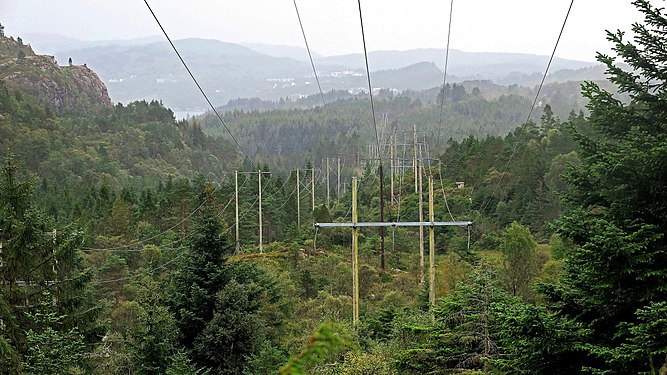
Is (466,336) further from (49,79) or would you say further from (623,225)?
(49,79)

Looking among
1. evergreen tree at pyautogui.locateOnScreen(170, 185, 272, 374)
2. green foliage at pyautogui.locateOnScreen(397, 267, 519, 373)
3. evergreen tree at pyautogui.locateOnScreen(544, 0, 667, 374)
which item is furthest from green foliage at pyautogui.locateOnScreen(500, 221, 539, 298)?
evergreen tree at pyautogui.locateOnScreen(544, 0, 667, 374)

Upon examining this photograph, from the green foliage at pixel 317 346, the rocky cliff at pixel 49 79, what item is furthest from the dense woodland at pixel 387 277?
the rocky cliff at pixel 49 79

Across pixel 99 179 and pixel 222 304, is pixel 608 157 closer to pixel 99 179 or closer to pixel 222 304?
pixel 222 304

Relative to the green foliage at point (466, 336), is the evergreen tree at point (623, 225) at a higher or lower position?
higher

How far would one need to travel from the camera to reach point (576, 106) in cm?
17600

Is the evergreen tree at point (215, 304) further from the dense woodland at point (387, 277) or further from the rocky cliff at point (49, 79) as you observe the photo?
the rocky cliff at point (49, 79)

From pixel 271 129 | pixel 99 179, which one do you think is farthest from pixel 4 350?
pixel 271 129

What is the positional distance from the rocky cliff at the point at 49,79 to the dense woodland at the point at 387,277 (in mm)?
75156

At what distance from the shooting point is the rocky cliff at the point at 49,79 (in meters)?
120

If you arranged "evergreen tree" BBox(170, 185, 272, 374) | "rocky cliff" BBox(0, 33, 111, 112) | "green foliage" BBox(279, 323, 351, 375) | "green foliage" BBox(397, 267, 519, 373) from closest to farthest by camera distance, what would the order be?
"green foliage" BBox(279, 323, 351, 375) → "green foliage" BBox(397, 267, 519, 373) → "evergreen tree" BBox(170, 185, 272, 374) → "rocky cliff" BBox(0, 33, 111, 112)

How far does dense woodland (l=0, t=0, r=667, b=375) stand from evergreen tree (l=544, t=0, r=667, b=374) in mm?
29

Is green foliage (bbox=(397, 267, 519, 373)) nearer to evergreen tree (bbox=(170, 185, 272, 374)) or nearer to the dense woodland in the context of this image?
the dense woodland

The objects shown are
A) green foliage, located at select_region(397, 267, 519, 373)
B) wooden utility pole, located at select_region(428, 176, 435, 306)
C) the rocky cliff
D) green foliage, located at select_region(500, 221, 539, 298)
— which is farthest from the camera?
the rocky cliff

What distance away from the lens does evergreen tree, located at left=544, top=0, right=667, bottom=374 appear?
8.36 metres
